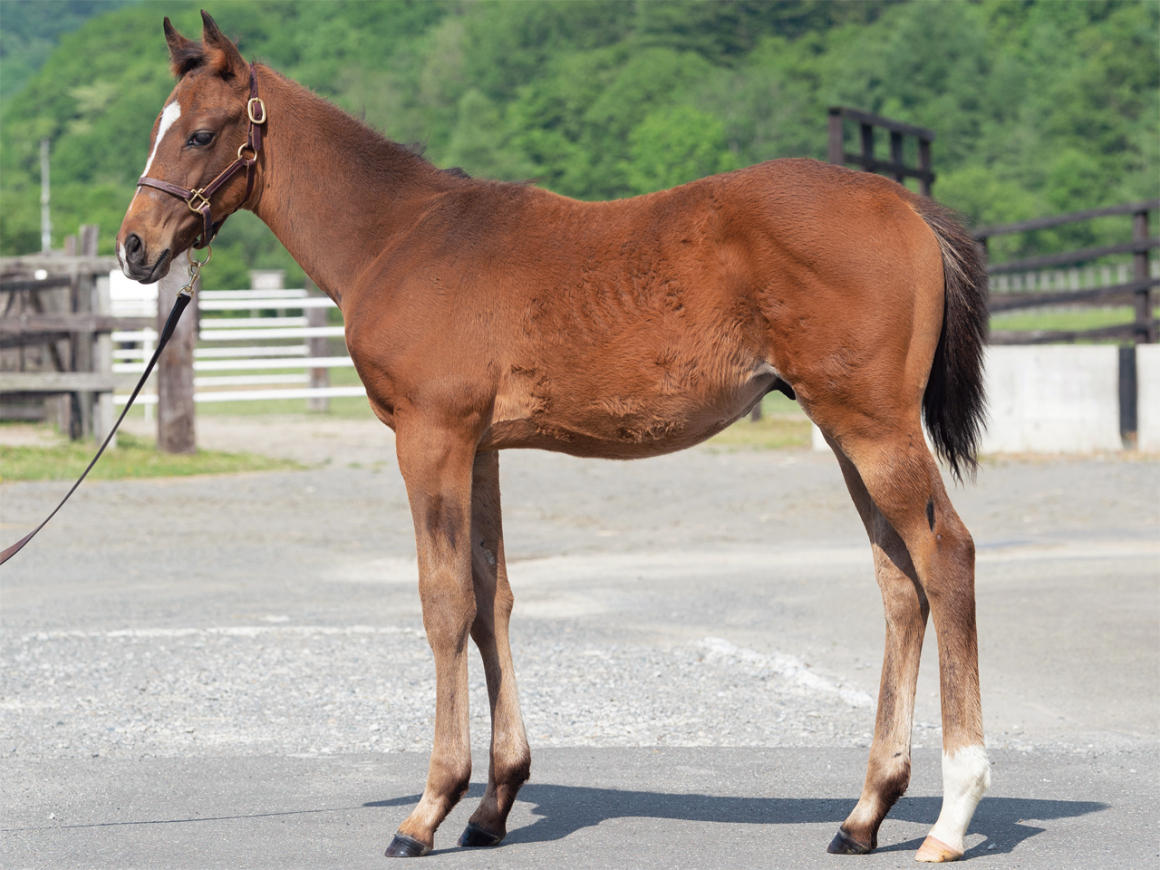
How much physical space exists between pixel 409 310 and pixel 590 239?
2.05ft

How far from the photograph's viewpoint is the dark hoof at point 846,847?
4691 mm

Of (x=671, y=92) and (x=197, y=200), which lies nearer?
(x=197, y=200)

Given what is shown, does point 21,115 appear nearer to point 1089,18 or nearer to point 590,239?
point 1089,18

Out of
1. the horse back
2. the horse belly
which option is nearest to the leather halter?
the horse back

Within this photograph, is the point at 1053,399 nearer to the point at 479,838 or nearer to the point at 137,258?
the point at 479,838

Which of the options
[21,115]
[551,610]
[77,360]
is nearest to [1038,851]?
[551,610]

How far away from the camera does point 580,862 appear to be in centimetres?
467

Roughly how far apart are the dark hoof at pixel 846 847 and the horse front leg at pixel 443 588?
3.86 ft

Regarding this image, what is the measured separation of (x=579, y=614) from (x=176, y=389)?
887 centimetres

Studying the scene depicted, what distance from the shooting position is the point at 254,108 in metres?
5.14

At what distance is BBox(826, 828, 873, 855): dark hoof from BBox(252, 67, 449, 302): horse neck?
2.43 meters

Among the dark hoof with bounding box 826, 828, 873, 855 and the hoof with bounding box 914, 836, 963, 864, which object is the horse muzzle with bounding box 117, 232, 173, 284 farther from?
the hoof with bounding box 914, 836, 963, 864

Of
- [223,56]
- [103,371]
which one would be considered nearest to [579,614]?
[223,56]

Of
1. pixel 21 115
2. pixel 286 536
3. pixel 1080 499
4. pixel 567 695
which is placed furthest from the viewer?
pixel 21 115
